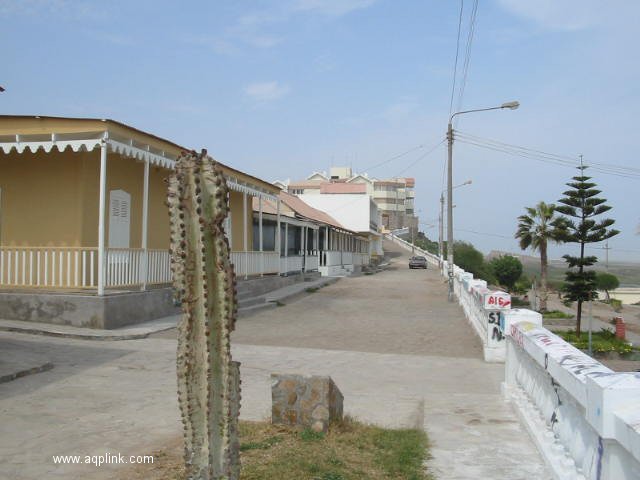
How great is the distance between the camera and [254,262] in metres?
20.7

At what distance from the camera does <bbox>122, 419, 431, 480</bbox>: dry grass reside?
14.9 feet

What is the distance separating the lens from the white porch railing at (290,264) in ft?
82.2

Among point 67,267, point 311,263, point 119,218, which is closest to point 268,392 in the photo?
point 67,267

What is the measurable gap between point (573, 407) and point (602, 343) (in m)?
18.6

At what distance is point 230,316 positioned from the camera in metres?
3.63

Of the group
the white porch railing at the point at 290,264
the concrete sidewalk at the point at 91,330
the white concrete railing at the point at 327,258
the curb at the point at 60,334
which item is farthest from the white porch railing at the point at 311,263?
the curb at the point at 60,334

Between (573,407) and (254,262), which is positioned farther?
(254,262)

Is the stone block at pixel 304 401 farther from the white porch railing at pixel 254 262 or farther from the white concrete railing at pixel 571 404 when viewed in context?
the white porch railing at pixel 254 262

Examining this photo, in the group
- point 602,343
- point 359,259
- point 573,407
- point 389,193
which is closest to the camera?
point 573,407

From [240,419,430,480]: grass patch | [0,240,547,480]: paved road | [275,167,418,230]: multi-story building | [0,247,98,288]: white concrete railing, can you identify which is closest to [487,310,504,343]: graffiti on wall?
[0,240,547,480]: paved road

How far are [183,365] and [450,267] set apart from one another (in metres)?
22.1

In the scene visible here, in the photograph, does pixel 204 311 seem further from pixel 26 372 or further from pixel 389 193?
pixel 389 193

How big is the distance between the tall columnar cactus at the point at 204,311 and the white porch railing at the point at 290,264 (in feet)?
69.7

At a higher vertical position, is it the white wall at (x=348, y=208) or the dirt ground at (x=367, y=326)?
the white wall at (x=348, y=208)
